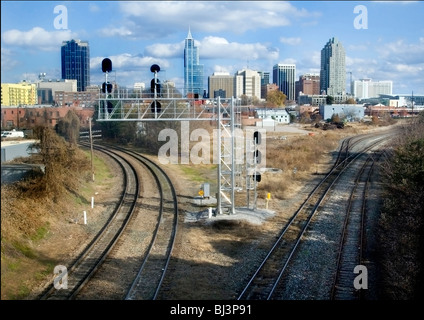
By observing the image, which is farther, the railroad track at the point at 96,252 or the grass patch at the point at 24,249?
the grass patch at the point at 24,249

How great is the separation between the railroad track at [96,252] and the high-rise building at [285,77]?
49.3 meters

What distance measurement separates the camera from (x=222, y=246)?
11.7 metres

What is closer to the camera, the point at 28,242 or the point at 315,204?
the point at 28,242

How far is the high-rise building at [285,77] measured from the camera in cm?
6512

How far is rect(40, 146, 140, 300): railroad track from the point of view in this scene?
847 cm

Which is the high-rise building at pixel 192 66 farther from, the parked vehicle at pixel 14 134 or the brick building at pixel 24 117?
the parked vehicle at pixel 14 134

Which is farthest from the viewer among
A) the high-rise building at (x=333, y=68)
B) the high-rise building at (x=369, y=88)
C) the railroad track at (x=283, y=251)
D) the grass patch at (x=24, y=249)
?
the high-rise building at (x=369, y=88)

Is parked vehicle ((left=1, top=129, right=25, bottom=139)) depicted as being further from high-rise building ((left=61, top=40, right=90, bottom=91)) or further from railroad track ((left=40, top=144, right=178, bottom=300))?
high-rise building ((left=61, top=40, right=90, bottom=91))

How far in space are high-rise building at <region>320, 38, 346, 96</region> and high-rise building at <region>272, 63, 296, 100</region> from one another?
424 cm

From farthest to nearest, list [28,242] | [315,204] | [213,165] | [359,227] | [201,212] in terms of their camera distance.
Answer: [213,165], [315,204], [201,212], [359,227], [28,242]

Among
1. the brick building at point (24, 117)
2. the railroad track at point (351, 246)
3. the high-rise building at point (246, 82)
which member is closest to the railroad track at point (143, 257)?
the railroad track at point (351, 246)
